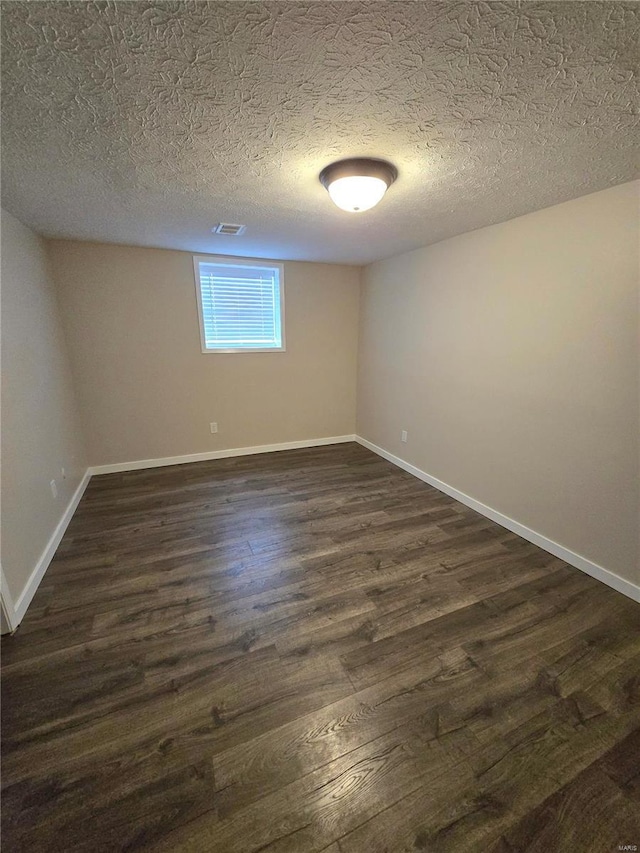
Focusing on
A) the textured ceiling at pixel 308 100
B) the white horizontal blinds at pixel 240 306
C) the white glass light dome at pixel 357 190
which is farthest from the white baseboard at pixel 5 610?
the white horizontal blinds at pixel 240 306

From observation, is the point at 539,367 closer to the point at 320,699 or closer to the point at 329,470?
the point at 329,470

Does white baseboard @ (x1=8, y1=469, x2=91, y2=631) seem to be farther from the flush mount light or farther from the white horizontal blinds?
the flush mount light

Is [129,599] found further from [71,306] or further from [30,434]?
[71,306]

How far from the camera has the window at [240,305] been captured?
3525 millimetres

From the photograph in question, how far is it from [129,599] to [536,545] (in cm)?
268

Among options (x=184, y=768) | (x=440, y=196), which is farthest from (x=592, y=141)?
(x=184, y=768)

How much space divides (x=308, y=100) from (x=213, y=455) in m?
3.39

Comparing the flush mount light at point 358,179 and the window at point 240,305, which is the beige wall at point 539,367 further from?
the window at point 240,305

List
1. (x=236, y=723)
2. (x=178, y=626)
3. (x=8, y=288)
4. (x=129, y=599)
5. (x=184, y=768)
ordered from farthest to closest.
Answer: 1. (x=8, y=288)
2. (x=129, y=599)
3. (x=178, y=626)
4. (x=236, y=723)
5. (x=184, y=768)

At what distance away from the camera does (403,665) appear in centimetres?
149

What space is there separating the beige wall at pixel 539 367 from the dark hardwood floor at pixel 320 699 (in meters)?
0.43

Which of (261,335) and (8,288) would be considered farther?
(261,335)

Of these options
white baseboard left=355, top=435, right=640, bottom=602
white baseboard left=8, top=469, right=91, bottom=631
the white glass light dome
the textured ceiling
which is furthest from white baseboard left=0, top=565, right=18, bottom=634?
white baseboard left=355, top=435, right=640, bottom=602

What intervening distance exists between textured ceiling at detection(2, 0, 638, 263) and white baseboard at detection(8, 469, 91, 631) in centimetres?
210
